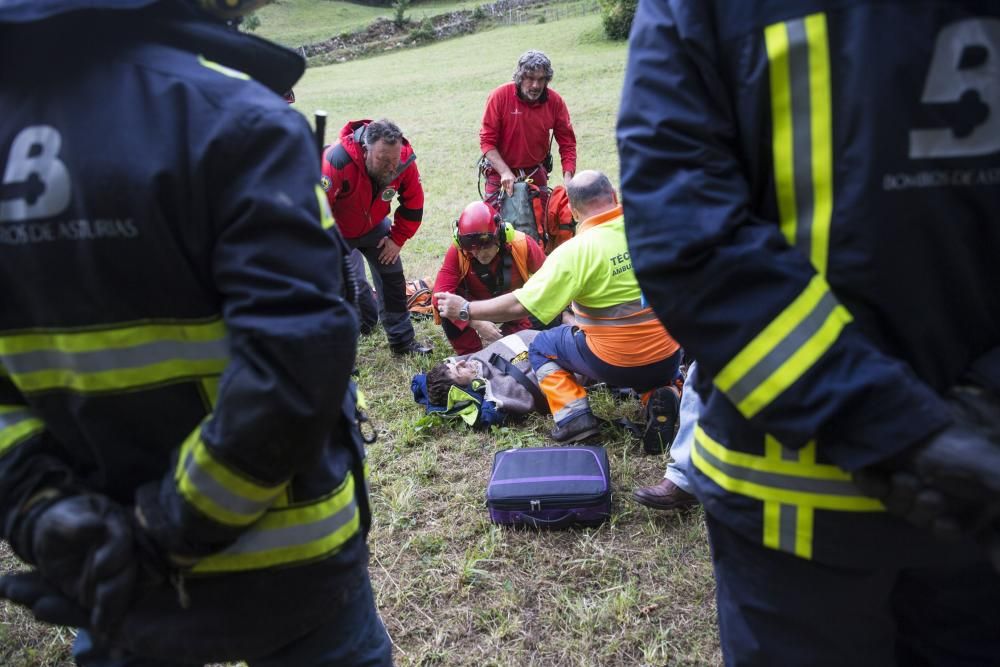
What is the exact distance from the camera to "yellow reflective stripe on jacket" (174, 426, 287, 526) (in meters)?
1.17

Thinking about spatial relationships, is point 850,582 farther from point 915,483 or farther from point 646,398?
point 646,398

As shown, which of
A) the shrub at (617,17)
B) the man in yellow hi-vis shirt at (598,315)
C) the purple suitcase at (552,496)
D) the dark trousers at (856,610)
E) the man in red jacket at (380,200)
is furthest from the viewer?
the shrub at (617,17)

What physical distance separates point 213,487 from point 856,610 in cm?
108

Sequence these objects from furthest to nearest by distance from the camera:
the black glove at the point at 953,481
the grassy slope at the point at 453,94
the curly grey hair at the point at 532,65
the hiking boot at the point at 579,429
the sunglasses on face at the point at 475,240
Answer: the grassy slope at the point at 453,94
the curly grey hair at the point at 532,65
the sunglasses on face at the point at 475,240
the hiking boot at the point at 579,429
the black glove at the point at 953,481

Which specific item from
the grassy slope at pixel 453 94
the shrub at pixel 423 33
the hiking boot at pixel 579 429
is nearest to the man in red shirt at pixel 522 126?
the grassy slope at pixel 453 94

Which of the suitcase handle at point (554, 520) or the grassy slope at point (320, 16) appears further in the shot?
the grassy slope at point (320, 16)

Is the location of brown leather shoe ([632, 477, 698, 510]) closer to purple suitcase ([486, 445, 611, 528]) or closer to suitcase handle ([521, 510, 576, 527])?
purple suitcase ([486, 445, 611, 528])

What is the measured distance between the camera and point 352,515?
1.42 metres

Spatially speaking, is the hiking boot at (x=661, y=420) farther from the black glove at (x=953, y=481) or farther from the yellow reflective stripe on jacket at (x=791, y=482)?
the black glove at (x=953, y=481)

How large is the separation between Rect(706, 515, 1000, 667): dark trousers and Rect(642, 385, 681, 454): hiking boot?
2416 mm

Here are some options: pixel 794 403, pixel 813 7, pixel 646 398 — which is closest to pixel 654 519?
pixel 646 398

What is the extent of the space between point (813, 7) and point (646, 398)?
10.1 feet

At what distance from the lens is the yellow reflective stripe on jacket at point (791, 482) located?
3.95 feet

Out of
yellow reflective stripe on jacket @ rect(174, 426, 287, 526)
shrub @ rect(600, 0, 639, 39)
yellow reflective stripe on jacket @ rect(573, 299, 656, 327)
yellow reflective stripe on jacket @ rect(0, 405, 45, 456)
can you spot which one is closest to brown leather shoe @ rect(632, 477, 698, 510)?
yellow reflective stripe on jacket @ rect(573, 299, 656, 327)
